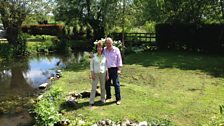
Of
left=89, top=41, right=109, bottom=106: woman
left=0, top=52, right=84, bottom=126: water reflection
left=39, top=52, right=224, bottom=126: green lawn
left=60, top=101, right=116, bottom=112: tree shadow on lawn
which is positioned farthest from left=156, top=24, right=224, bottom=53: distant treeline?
left=89, top=41, right=109, bottom=106: woman

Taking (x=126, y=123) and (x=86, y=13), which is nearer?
(x=126, y=123)

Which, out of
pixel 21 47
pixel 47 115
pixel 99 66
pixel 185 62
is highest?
pixel 99 66

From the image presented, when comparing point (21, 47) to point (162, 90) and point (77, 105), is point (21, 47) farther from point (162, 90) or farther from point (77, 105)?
point (77, 105)

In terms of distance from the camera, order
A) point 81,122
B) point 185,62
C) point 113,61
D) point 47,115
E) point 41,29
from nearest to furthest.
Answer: point 81,122
point 47,115
point 113,61
point 185,62
point 41,29

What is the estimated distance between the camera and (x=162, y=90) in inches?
531

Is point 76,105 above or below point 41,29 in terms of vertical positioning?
below

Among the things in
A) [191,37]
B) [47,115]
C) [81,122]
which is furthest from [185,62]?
[47,115]

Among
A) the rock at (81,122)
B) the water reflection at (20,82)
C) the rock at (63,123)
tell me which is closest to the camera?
the rock at (81,122)

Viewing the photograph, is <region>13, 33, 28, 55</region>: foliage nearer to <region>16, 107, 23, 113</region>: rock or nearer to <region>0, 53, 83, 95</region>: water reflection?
<region>0, 53, 83, 95</region>: water reflection

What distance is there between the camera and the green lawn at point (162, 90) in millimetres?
10094

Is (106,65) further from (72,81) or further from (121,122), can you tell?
(72,81)

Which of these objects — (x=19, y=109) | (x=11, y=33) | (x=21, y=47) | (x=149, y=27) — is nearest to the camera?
(x=19, y=109)

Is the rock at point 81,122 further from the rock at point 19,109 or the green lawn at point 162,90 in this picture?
the rock at point 19,109

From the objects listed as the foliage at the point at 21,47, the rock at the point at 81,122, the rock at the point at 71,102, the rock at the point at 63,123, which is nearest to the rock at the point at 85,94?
the rock at the point at 71,102
